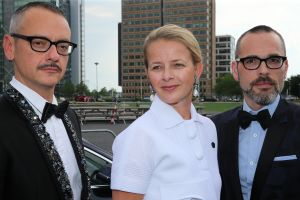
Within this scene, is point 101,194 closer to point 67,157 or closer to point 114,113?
point 67,157

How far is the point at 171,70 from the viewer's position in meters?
2.18

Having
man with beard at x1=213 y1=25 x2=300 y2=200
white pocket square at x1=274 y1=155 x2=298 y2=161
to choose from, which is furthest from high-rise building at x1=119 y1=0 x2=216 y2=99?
white pocket square at x1=274 y1=155 x2=298 y2=161

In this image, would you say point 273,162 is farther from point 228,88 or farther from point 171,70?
point 228,88

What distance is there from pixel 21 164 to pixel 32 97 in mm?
447

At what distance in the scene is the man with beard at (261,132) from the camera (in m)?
2.65

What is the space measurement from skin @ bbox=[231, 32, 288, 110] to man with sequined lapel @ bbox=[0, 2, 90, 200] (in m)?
1.35

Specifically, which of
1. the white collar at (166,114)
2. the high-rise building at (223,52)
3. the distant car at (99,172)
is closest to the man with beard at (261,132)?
the white collar at (166,114)

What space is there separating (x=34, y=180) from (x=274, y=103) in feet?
6.11

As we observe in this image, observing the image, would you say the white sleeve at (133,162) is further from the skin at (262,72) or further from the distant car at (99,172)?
the distant car at (99,172)

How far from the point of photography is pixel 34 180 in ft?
6.56

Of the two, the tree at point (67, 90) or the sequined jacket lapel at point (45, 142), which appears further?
the tree at point (67, 90)

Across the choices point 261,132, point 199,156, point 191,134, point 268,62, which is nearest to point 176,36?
point 191,134

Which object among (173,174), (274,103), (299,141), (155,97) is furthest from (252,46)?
(173,174)

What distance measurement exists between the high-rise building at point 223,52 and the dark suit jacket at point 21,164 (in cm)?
17435
